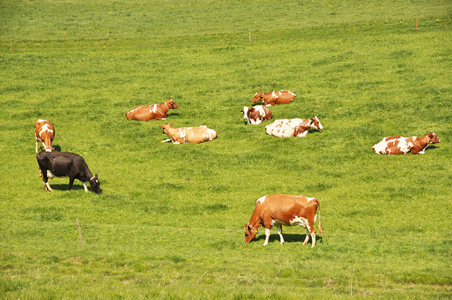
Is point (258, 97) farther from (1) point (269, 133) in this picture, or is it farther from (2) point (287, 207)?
(2) point (287, 207)

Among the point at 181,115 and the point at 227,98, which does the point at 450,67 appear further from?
the point at 181,115

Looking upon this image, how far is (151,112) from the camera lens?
35375mm

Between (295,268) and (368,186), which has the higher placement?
(295,268)

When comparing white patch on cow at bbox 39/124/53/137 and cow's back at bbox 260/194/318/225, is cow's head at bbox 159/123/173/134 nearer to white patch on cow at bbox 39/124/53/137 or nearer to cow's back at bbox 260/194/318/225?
white patch on cow at bbox 39/124/53/137

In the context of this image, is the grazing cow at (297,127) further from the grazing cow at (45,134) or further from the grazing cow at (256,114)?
the grazing cow at (45,134)

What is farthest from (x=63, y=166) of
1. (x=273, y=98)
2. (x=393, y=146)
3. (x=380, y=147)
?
(x=273, y=98)

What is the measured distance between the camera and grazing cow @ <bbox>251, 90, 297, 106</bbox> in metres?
36.6

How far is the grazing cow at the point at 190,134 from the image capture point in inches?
→ 1221

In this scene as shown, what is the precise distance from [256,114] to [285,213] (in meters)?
16.7

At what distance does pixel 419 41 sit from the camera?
46.9 m

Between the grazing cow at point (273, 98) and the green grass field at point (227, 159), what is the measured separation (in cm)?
86

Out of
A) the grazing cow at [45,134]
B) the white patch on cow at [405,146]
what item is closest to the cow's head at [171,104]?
the grazing cow at [45,134]

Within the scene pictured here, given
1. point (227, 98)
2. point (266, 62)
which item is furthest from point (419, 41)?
point (227, 98)

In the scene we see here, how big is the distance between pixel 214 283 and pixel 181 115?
22315mm
